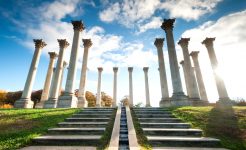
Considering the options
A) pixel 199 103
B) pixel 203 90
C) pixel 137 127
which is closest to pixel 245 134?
pixel 137 127

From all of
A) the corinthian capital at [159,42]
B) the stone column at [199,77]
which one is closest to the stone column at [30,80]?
the corinthian capital at [159,42]

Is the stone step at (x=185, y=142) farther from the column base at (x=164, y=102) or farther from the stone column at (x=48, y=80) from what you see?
the stone column at (x=48, y=80)

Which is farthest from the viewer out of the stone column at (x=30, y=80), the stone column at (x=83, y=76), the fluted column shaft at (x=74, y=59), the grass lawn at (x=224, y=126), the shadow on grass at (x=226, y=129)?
the stone column at (x=83, y=76)

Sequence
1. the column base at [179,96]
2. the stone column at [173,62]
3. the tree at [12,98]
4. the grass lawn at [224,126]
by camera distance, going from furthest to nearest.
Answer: the tree at [12,98] < the stone column at [173,62] < the column base at [179,96] < the grass lawn at [224,126]

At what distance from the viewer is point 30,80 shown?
99.9 feet

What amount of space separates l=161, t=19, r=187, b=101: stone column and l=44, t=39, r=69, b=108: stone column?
774 inches

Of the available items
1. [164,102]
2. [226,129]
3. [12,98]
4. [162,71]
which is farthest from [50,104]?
[12,98]

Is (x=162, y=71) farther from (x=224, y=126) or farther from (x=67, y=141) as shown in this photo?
(x=67, y=141)

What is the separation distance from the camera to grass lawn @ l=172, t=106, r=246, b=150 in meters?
9.08

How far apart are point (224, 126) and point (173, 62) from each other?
1566 cm

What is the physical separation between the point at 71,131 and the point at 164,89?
24.6 meters

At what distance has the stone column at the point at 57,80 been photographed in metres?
26.5

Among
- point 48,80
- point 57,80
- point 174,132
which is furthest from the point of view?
point 48,80

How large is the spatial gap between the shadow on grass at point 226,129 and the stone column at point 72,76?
1788cm
